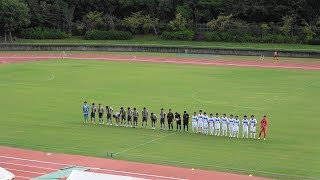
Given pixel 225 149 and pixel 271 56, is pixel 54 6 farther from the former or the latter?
pixel 225 149

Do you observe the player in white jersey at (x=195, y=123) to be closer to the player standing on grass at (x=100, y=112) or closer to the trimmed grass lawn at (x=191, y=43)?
the player standing on grass at (x=100, y=112)

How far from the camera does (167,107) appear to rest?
34.7 metres

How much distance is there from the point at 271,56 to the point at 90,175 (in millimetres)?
48105

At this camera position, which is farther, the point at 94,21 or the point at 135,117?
the point at 94,21

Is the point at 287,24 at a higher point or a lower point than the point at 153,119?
higher

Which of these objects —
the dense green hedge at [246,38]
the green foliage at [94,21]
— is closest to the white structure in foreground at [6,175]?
the dense green hedge at [246,38]

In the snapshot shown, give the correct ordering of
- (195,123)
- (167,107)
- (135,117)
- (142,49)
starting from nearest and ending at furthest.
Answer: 1. (195,123)
2. (135,117)
3. (167,107)
4. (142,49)

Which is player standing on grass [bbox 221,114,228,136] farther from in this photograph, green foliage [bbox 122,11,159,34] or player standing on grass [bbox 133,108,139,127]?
green foliage [bbox 122,11,159,34]

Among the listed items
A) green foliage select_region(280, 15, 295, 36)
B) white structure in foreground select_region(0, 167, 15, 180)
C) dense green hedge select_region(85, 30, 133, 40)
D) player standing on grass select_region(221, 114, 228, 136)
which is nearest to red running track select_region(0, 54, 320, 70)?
dense green hedge select_region(85, 30, 133, 40)

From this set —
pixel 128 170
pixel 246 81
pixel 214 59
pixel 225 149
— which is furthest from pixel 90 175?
pixel 214 59

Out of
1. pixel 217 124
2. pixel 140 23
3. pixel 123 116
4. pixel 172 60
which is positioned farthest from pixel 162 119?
pixel 140 23

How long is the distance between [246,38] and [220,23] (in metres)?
4.91

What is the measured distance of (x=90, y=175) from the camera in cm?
1783

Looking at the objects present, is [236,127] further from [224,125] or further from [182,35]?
[182,35]
